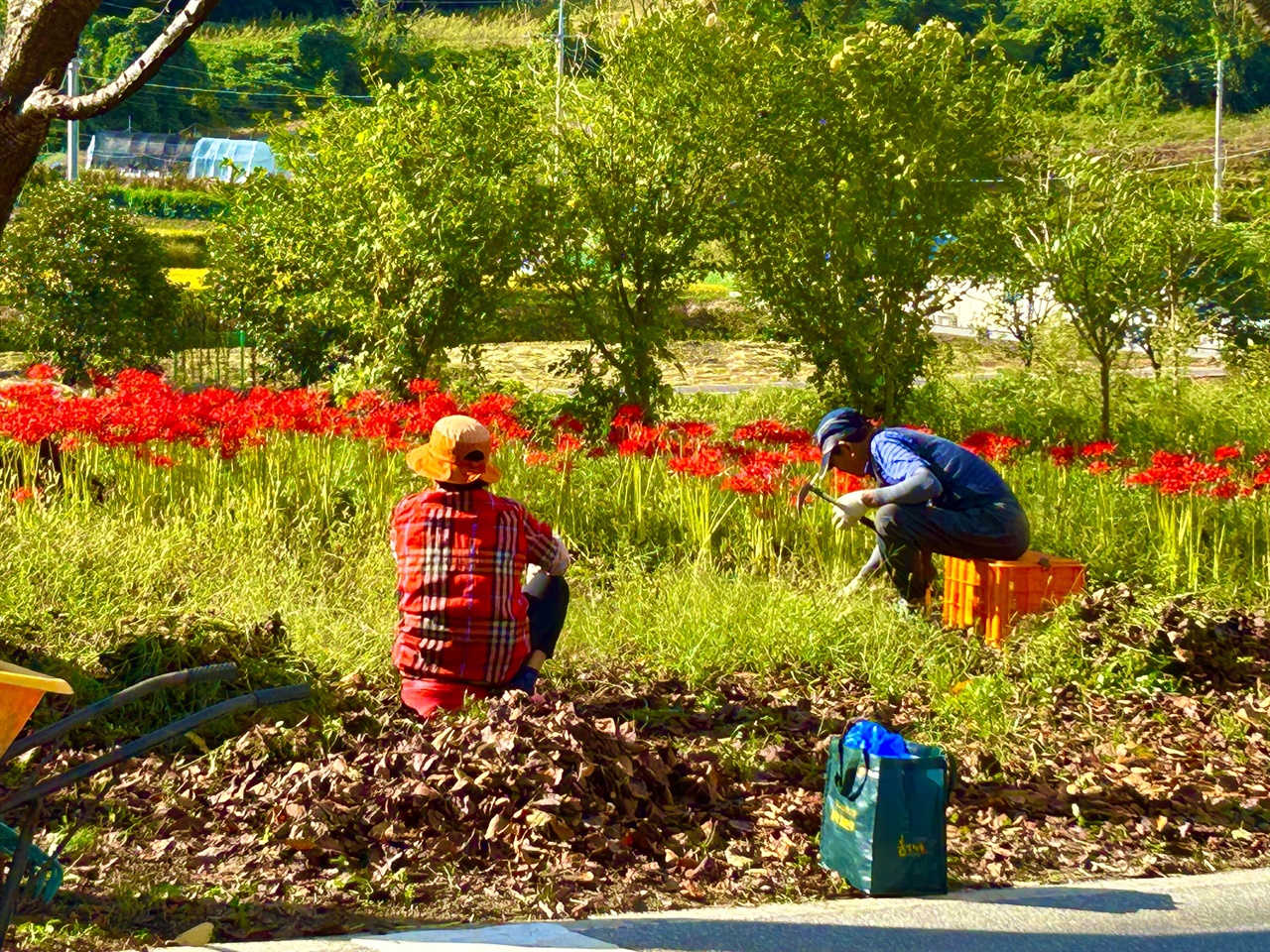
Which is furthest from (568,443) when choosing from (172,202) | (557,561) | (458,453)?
(172,202)

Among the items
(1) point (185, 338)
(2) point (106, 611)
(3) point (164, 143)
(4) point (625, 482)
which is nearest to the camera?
(2) point (106, 611)

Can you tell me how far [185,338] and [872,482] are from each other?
10.0 metres

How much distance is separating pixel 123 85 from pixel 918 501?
393 centimetres

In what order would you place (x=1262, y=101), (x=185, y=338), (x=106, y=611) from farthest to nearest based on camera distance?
(x=1262, y=101) < (x=185, y=338) < (x=106, y=611)

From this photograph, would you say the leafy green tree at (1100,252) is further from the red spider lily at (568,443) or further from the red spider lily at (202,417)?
the red spider lily at (202,417)

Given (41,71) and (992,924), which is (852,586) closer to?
(992,924)

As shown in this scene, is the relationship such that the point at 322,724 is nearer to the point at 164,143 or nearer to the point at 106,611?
the point at 106,611

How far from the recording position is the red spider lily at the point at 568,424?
1049 cm

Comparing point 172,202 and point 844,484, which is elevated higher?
point 172,202

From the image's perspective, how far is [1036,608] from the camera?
6973 mm

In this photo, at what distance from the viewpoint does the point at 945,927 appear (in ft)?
13.8

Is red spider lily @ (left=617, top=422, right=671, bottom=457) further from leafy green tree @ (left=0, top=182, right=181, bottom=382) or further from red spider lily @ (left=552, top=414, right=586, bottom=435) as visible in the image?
leafy green tree @ (left=0, top=182, right=181, bottom=382)

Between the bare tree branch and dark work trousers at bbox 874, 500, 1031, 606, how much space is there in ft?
12.7

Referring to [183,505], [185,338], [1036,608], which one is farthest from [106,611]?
[185,338]
